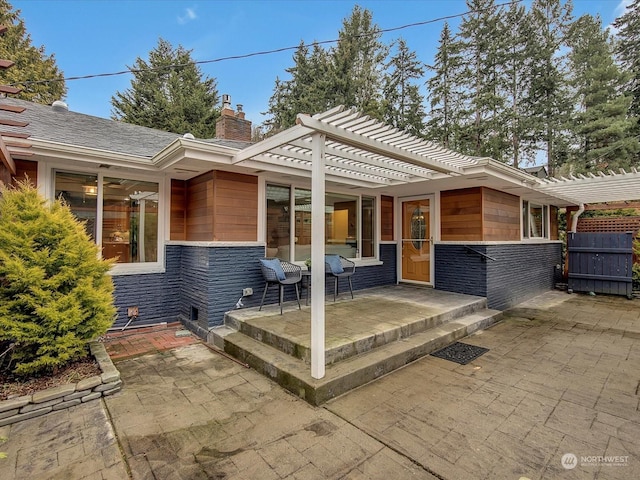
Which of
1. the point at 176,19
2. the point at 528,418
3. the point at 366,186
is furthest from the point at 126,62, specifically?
the point at 528,418

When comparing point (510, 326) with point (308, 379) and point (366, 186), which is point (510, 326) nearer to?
point (366, 186)

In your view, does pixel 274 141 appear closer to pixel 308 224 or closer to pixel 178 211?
pixel 308 224

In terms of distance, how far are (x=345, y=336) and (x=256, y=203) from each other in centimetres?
255

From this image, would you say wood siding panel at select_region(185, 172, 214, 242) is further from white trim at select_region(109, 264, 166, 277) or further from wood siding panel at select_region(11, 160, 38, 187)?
wood siding panel at select_region(11, 160, 38, 187)

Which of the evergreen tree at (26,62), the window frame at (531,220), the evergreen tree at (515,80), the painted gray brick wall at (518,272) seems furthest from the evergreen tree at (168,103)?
the painted gray brick wall at (518,272)

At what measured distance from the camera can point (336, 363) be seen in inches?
125

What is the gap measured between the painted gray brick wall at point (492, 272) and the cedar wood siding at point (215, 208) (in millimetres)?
3954

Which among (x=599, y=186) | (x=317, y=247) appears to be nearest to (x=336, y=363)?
(x=317, y=247)

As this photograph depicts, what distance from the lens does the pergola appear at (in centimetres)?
285

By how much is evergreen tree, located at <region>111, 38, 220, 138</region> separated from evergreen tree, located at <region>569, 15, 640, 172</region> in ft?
60.1

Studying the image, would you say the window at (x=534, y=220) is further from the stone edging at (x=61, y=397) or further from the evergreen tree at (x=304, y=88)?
the evergreen tree at (x=304, y=88)

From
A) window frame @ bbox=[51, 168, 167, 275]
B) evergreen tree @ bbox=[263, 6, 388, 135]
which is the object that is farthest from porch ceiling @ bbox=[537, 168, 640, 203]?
evergreen tree @ bbox=[263, 6, 388, 135]

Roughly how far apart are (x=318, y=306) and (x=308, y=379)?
2.18ft

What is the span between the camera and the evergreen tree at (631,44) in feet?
48.2
